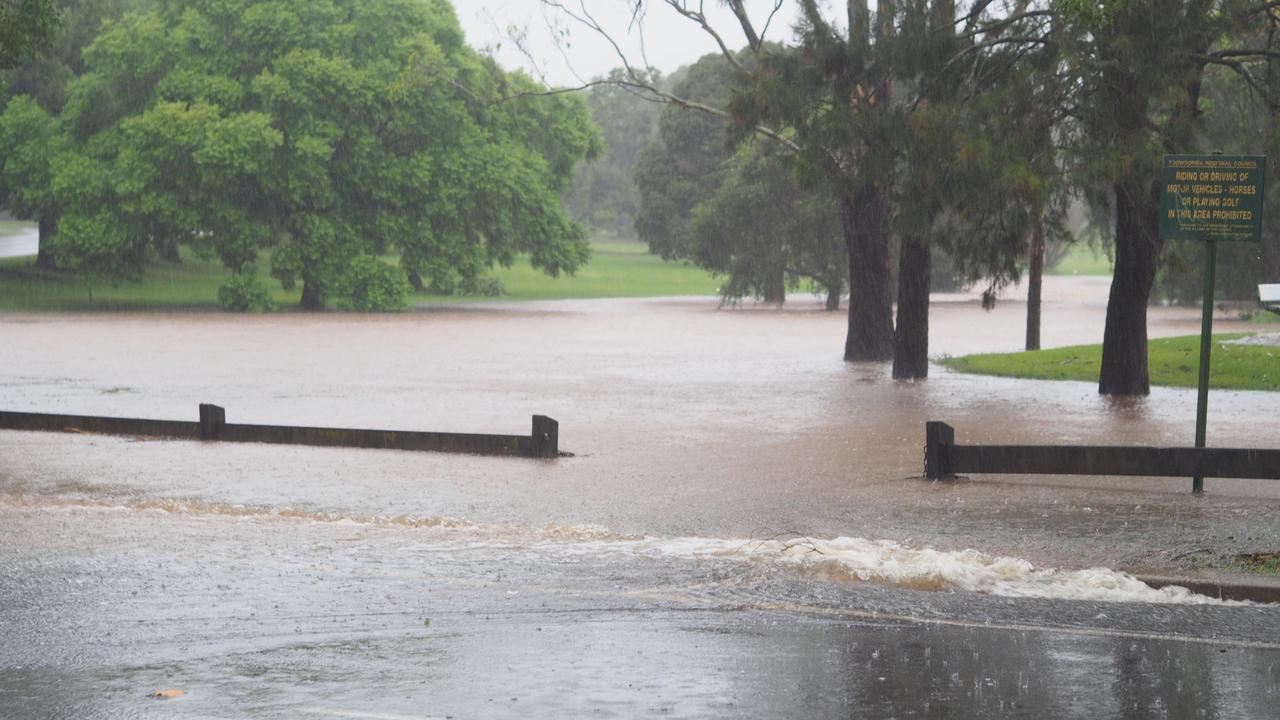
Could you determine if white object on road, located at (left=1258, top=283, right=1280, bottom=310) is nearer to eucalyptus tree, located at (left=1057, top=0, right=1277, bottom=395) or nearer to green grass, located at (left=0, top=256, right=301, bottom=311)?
eucalyptus tree, located at (left=1057, top=0, right=1277, bottom=395)

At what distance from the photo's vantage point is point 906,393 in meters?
27.3

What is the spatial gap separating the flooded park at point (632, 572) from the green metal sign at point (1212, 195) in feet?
7.53

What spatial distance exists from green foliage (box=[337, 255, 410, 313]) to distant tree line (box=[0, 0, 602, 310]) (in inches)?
3.0

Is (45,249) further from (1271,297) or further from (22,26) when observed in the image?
(1271,297)

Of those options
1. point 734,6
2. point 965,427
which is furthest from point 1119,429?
point 734,6

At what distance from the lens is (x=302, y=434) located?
17641mm

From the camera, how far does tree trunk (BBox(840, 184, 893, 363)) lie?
35.1 m

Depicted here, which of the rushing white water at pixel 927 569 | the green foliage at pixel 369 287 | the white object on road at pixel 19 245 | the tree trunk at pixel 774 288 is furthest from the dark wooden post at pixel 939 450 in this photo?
the white object on road at pixel 19 245

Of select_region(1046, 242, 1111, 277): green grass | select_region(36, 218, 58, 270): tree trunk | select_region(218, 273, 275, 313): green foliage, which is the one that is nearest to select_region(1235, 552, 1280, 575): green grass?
select_region(218, 273, 275, 313): green foliage

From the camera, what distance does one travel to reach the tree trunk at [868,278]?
115ft

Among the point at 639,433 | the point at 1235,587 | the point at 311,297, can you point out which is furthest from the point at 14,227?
the point at 1235,587

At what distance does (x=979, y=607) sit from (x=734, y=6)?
1081 inches

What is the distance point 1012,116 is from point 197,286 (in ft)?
189

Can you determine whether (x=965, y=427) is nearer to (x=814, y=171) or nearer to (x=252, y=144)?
(x=814, y=171)
